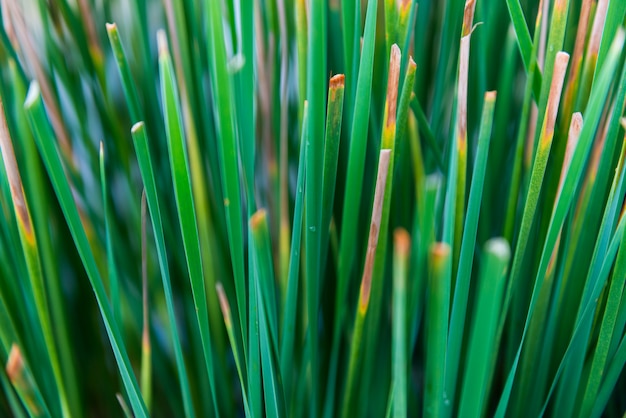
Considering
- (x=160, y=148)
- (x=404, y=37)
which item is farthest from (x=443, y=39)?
(x=160, y=148)

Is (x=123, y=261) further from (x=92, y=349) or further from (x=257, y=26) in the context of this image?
(x=257, y=26)

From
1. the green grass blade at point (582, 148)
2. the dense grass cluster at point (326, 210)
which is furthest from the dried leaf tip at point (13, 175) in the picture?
the green grass blade at point (582, 148)

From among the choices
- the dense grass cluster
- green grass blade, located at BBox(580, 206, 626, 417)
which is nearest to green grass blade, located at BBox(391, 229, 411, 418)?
the dense grass cluster

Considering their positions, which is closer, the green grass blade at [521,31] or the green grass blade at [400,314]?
the green grass blade at [400,314]

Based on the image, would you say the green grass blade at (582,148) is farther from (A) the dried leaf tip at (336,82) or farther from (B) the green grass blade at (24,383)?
(B) the green grass blade at (24,383)

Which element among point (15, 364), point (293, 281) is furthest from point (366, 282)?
point (15, 364)

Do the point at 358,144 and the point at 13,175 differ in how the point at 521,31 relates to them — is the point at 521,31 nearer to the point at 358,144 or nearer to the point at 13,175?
the point at 358,144

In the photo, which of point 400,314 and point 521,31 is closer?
point 400,314

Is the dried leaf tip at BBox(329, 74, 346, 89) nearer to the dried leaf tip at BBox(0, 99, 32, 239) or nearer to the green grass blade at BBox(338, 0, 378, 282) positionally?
the green grass blade at BBox(338, 0, 378, 282)
